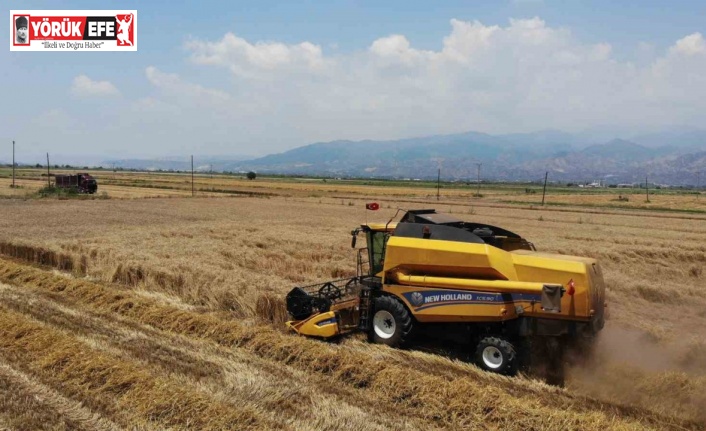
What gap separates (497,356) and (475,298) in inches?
37.7

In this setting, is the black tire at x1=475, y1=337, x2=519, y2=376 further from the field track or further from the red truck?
the red truck

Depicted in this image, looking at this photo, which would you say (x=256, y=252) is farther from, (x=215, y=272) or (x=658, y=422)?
(x=658, y=422)

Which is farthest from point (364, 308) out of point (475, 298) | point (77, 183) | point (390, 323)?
point (77, 183)

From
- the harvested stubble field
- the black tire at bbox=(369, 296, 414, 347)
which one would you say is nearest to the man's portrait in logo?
the black tire at bbox=(369, 296, 414, 347)

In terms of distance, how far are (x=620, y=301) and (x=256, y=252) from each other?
11.5 meters

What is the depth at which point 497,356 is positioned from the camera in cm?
859

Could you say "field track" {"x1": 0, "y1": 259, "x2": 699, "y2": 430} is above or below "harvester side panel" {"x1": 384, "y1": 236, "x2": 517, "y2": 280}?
below

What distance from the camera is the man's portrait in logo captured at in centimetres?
916

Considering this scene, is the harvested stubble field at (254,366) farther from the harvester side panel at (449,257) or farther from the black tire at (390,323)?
the harvester side panel at (449,257)

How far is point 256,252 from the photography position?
1956 cm

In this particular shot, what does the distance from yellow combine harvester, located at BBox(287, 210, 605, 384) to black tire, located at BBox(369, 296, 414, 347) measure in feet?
0.06

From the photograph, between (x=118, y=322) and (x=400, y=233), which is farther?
(x=118, y=322)

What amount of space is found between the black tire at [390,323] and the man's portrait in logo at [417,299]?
9.1 inches

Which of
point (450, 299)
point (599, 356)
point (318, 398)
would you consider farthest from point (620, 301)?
point (318, 398)
